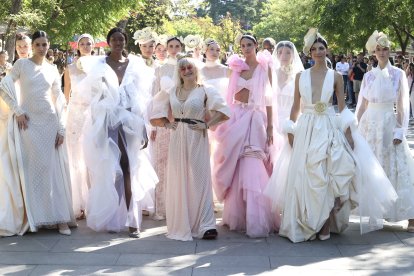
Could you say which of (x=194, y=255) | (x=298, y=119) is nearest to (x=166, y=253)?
(x=194, y=255)

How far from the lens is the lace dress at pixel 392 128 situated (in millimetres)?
6781

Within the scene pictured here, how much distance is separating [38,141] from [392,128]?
12.9 ft

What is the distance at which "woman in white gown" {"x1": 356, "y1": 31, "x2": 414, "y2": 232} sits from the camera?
676 cm

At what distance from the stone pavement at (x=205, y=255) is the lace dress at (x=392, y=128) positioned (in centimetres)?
49

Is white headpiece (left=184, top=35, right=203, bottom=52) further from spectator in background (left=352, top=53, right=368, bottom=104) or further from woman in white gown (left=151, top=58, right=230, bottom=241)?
spectator in background (left=352, top=53, right=368, bottom=104)

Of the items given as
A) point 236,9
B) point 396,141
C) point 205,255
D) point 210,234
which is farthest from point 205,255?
point 236,9

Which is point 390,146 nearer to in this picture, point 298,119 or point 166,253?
point 298,119

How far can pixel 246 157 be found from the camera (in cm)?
670

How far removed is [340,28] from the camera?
2236 cm

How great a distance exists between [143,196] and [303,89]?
6.89 ft

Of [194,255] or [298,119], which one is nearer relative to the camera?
[194,255]

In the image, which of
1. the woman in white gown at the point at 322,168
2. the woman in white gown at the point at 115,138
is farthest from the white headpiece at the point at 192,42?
the woman in white gown at the point at 322,168

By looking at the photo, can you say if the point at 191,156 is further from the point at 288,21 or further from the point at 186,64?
the point at 288,21

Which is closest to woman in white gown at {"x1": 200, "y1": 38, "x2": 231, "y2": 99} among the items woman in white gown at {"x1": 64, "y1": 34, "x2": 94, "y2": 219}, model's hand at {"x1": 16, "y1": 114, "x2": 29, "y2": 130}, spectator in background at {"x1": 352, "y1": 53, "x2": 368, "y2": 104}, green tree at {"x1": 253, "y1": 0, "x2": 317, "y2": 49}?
woman in white gown at {"x1": 64, "y1": 34, "x2": 94, "y2": 219}
